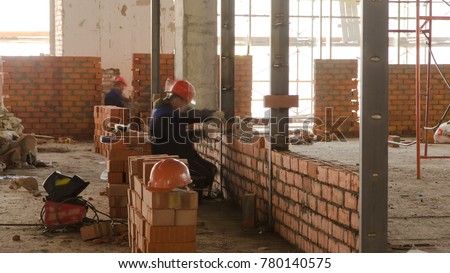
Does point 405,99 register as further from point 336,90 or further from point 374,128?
point 374,128

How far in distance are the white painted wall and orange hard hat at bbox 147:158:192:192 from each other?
13683 mm

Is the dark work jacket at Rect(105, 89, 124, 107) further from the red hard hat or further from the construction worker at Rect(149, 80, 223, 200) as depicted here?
the red hard hat

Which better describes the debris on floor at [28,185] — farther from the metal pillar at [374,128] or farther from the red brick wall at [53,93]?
the red brick wall at [53,93]

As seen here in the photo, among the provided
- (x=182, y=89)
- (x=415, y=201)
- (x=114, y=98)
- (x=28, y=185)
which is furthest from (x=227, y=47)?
(x=114, y=98)

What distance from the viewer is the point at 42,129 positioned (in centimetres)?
1675

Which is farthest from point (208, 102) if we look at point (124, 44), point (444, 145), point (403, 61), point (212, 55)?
point (403, 61)

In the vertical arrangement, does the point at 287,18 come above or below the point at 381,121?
above

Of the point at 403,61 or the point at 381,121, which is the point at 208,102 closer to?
the point at 381,121

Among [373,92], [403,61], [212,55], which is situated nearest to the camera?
[373,92]

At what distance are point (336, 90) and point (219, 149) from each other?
A: 8842 mm

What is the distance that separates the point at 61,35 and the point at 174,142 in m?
11.0

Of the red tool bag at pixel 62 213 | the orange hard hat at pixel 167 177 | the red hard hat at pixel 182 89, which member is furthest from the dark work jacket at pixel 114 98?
the orange hard hat at pixel 167 177

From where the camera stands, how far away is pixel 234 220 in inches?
293

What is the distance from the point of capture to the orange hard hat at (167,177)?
4.93 metres
